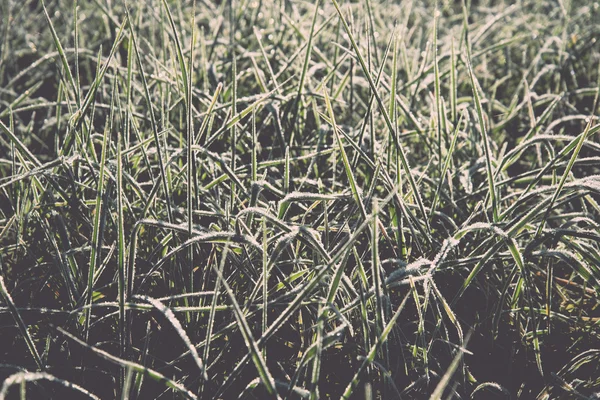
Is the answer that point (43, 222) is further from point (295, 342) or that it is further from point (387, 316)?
point (387, 316)

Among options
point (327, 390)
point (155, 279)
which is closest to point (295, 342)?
point (327, 390)

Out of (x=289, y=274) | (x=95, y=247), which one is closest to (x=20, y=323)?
(x=95, y=247)

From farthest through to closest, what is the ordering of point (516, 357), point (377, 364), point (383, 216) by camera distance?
point (383, 216)
point (516, 357)
point (377, 364)

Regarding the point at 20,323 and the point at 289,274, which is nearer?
the point at 20,323

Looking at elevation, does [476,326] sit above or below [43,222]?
below

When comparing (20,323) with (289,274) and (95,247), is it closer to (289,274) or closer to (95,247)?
(95,247)

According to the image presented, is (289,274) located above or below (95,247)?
below

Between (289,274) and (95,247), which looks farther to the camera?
(289,274)

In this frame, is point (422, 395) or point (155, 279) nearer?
point (422, 395)

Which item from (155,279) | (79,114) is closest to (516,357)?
(155,279)

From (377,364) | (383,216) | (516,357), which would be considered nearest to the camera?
(377,364)

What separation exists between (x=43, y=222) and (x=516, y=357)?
669mm

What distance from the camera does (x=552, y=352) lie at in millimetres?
789

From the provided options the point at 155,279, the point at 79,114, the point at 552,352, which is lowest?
the point at 552,352
